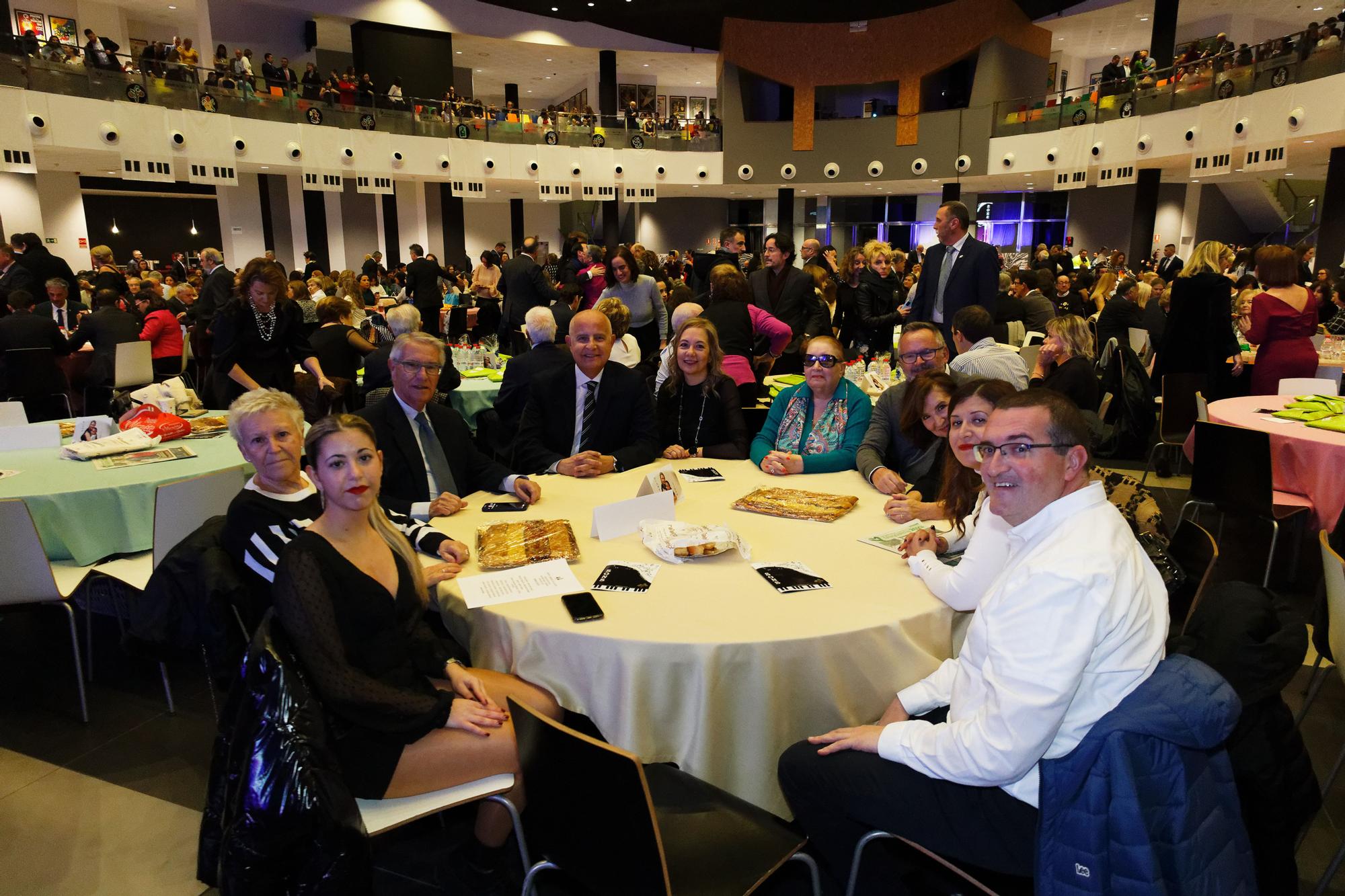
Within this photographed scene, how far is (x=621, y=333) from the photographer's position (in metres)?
5.57

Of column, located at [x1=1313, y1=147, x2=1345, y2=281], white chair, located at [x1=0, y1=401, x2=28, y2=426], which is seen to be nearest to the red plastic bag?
white chair, located at [x1=0, y1=401, x2=28, y2=426]

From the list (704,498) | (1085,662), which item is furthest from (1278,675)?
(704,498)

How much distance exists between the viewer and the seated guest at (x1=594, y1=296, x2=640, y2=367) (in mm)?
5492

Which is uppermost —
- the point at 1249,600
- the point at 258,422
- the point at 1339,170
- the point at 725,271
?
the point at 1339,170

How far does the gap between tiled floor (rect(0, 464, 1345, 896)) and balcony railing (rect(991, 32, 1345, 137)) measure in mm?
12296

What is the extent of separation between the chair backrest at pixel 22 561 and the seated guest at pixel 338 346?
11.1 feet

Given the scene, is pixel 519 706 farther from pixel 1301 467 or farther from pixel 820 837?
pixel 1301 467

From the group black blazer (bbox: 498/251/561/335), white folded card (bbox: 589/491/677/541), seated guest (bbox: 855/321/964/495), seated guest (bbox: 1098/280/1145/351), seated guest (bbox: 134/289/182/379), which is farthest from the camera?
seated guest (bbox: 134/289/182/379)

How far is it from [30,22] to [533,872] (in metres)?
21.3

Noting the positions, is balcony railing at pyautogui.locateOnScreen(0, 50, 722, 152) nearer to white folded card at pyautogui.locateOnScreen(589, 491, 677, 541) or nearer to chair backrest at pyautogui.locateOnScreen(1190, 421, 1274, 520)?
white folded card at pyautogui.locateOnScreen(589, 491, 677, 541)

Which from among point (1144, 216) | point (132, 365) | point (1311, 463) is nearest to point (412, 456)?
point (1311, 463)

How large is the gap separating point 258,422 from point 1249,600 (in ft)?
8.76

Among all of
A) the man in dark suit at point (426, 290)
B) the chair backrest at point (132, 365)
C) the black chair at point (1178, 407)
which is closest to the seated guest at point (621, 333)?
the black chair at point (1178, 407)

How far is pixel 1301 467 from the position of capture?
13.7 ft
